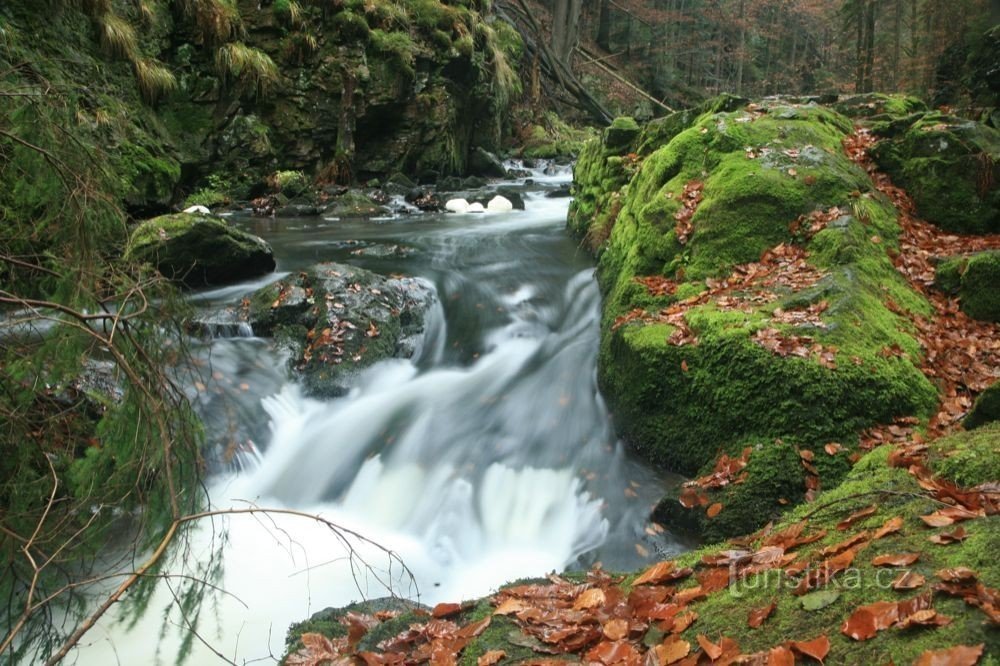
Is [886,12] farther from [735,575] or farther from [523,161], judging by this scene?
[735,575]

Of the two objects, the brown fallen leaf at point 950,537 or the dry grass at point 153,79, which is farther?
the dry grass at point 153,79

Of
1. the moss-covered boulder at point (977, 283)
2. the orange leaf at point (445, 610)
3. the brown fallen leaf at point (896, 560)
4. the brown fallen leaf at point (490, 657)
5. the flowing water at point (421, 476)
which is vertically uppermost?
the moss-covered boulder at point (977, 283)

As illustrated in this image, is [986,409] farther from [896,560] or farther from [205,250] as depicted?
[205,250]

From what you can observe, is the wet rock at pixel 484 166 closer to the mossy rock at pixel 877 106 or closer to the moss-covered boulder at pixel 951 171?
the mossy rock at pixel 877 106

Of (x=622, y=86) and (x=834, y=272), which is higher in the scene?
(x=622, y=86)

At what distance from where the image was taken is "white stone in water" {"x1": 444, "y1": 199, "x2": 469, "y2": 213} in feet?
46.2

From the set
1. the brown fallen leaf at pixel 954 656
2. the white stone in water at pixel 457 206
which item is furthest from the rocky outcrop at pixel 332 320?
the white stone in water at pixel 457 206

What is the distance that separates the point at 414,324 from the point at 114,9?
9.43 m

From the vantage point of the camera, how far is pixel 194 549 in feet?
14.8

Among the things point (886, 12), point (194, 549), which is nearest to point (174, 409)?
point (194, 549)

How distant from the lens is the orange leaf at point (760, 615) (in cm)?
226

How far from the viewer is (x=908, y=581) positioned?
6.89 ft

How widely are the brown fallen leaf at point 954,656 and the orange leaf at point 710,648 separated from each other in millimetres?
599

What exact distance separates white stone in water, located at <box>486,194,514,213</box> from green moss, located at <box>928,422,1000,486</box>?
450 inches
